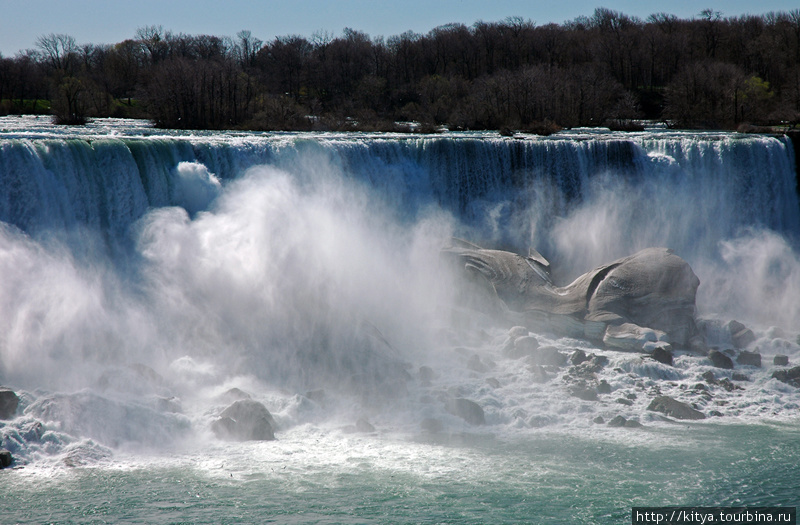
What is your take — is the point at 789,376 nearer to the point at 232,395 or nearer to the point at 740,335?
the point at 740,335

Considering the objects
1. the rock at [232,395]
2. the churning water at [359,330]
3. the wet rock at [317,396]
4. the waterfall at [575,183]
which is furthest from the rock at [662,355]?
the rock at [232,395]

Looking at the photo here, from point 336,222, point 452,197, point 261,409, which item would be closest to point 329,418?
point 261,409

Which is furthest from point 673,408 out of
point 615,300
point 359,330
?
point 359,330

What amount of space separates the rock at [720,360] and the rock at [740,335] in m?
1.42

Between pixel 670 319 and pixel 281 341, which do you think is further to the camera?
pixel 670 319

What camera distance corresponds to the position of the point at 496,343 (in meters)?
18.6

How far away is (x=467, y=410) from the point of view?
1454 cm

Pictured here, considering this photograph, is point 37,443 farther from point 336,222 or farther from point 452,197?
point 452,197

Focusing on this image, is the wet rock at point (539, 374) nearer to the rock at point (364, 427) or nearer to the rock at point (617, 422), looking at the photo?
the rock at point (617, 422)

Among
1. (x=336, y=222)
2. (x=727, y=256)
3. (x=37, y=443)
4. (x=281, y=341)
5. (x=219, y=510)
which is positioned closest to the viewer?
(x=219, y=510)

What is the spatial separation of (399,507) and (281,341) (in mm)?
7205

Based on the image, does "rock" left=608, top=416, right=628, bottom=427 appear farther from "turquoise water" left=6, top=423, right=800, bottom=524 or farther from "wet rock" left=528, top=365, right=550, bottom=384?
"wet rock" left=528, top=365, right=550, bottom=384

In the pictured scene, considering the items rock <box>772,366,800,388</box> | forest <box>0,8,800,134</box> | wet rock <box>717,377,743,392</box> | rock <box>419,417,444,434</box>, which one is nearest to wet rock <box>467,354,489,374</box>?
rock <box>419,417,444,434</box>

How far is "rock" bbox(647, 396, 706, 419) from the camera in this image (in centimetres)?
1459
